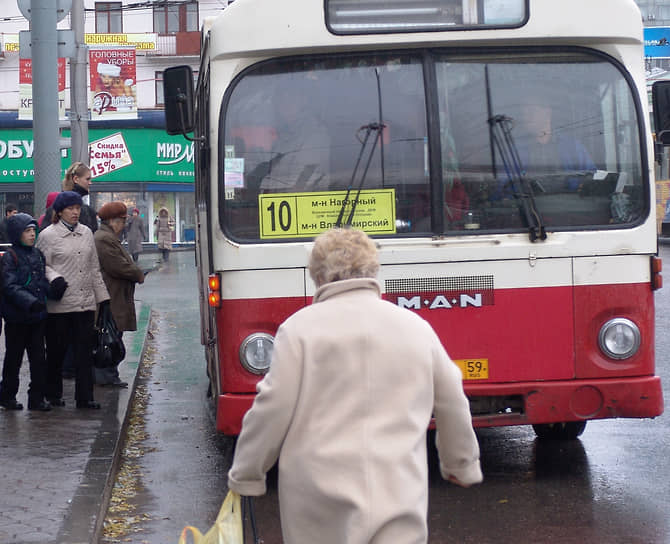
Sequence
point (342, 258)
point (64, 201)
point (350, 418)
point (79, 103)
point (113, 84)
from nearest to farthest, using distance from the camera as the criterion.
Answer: point (350, 418)
point (342, 258)
point (64, 201)
point (79, 103)
point (113, 84)

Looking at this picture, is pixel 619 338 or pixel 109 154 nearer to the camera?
pixel 619 338

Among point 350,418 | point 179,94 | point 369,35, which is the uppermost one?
point 369,35

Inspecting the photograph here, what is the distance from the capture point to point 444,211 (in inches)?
247

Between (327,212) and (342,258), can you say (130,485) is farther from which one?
(342,258)

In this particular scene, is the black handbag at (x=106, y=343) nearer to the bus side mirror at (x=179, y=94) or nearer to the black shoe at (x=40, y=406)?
the black shoe at (x=40, y=406)

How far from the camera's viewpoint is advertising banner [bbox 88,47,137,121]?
68.6 feet

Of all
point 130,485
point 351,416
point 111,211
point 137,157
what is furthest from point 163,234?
point 351,416

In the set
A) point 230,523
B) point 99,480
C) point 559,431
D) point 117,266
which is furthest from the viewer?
point 117,266

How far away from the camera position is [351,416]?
10.3 feet

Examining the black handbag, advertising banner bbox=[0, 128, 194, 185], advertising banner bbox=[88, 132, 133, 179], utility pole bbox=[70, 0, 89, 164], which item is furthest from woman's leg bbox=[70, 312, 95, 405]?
advertising banner bbox=[0, 128, 194, 185]

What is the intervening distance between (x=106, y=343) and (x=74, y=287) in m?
0.91

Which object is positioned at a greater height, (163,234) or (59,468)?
(163,234)

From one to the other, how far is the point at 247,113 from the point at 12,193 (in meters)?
A: 38.3

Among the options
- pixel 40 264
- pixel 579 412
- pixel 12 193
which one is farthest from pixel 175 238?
pixel 579 412
